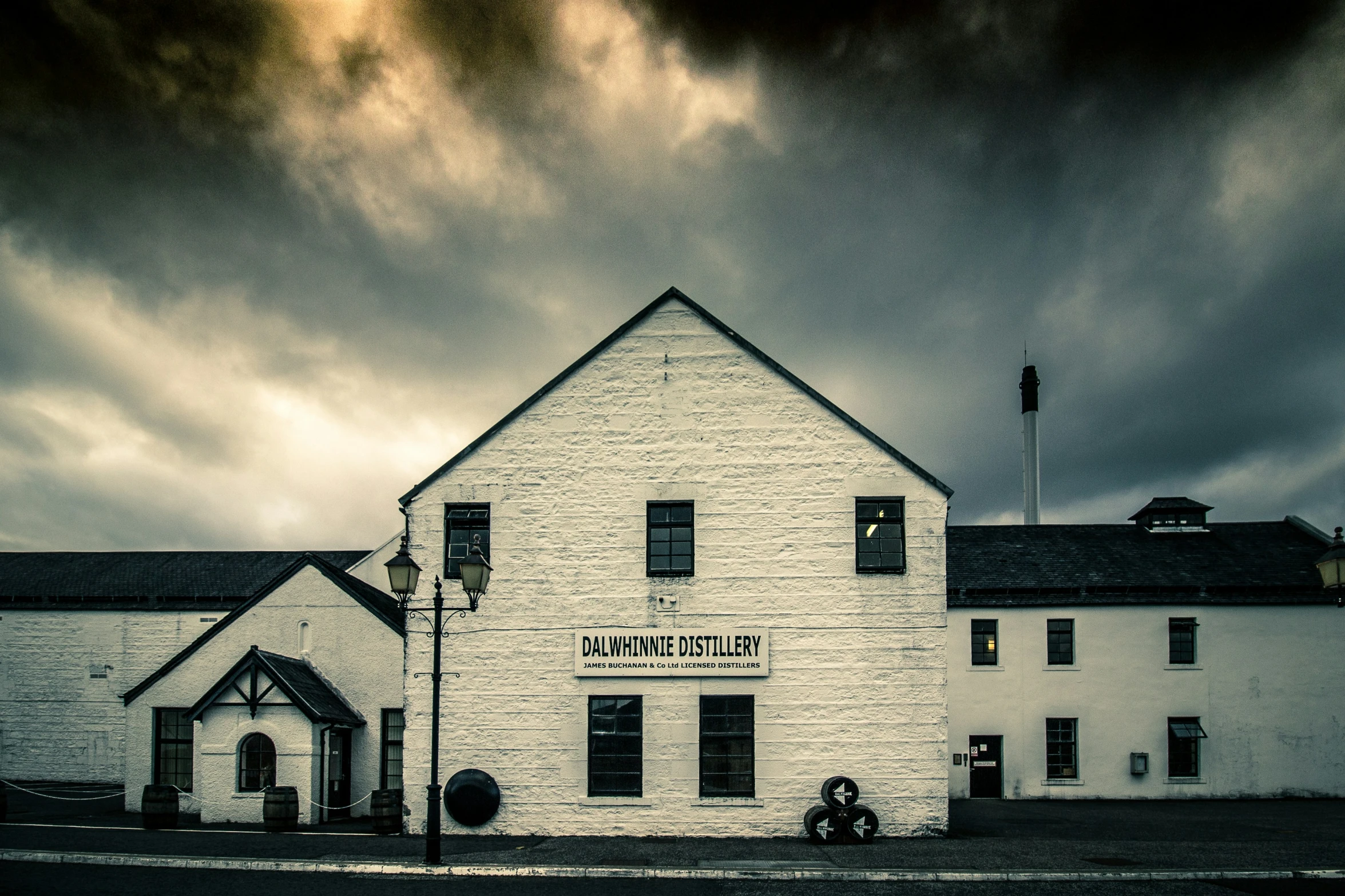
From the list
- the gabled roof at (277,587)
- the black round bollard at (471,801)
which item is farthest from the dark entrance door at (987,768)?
the gabled roof at (277,587)

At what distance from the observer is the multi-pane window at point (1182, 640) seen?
2912 centimetres

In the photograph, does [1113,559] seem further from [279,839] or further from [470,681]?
[279,839]

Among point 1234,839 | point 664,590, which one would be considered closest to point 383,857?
point 664,590

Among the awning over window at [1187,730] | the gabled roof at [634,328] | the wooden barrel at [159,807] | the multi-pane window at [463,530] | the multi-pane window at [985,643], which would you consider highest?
the gabled roof at [634,328]

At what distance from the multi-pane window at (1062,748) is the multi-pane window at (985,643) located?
2650 millimetres

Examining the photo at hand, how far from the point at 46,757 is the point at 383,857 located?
23.0 m

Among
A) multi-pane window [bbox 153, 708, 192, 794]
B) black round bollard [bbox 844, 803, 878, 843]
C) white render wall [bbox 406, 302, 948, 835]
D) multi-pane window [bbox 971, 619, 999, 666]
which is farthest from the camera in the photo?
multi-pane window [bbox 971, 619, 999, 666]

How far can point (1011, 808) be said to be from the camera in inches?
980

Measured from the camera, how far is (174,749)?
72.8 feet

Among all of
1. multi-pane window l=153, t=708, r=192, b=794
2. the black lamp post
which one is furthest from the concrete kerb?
multi-pane window l=153, t=708, r=192, b=794

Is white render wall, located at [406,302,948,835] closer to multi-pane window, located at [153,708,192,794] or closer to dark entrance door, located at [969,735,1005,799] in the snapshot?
multi-pane window, located at [153,708,192,794]

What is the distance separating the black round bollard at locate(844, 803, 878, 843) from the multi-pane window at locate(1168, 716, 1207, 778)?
58.8 ft

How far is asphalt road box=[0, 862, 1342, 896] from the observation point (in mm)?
12258

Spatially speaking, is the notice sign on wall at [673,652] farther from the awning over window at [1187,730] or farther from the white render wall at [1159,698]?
the awning over window at [1187,730]
